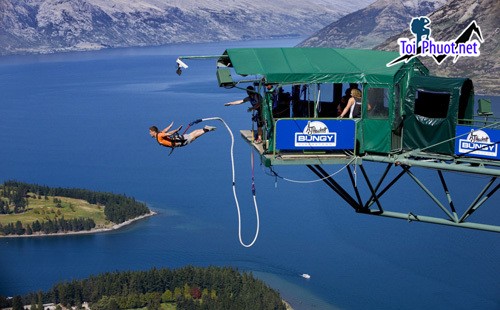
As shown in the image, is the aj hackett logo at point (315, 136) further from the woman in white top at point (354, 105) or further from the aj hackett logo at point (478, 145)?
the aj hackett logo at point (478, 145)

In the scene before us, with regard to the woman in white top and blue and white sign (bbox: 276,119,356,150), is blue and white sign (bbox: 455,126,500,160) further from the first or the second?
blue and white sign (bbox: 276,119,356,150)

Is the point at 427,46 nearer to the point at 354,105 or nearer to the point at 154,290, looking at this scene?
the point at 354,105

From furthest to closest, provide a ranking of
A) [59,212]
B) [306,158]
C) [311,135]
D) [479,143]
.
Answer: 1. [59,212]
2. [479,143]
3. [311,135]
4. [306,158]

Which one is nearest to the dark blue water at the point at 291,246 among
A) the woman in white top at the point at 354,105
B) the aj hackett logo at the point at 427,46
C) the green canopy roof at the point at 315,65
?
the aj hackett logo at the point at 427,46

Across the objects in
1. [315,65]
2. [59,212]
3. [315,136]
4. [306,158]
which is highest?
[315,65]

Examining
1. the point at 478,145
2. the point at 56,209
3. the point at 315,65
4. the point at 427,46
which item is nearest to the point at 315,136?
the point at 315,65

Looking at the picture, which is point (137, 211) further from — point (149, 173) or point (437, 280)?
point (437, 280)

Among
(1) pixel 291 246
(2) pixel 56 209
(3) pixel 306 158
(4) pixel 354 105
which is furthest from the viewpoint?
(2) pixel 56 209
